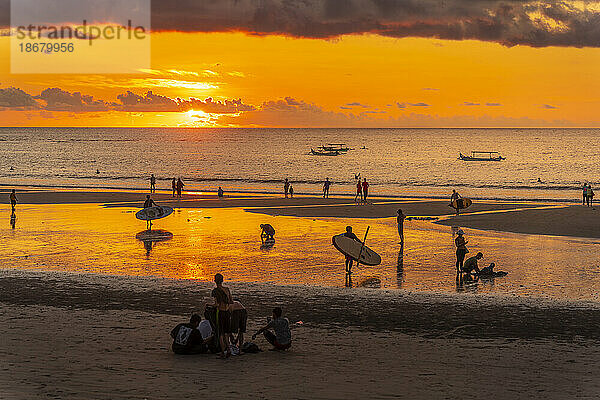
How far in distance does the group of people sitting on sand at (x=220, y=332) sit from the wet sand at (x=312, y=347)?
0.86ft

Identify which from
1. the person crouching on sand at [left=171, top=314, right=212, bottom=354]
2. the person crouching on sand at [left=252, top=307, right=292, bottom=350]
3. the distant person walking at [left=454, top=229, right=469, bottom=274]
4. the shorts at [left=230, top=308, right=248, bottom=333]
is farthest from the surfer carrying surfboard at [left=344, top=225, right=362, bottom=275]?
the person crouching on sand at [left=171, top=314, right=212, bottom=354]

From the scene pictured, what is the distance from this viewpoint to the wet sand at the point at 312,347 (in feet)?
41.8

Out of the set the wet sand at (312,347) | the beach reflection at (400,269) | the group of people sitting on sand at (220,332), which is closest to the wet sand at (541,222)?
the beach reflection at (400,269)

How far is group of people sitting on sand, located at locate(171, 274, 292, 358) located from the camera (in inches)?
581

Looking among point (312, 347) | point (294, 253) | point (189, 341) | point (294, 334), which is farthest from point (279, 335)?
point (294, 253)

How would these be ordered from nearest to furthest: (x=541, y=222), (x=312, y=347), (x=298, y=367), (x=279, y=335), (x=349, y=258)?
(x=298, y=367) → (x=279, y=335) → (x=312, y=347) → (x=349, y=258) → (x=541, y=222)

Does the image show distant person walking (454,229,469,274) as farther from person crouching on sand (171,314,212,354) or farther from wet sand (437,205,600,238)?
wet sand (437,205,600,238)

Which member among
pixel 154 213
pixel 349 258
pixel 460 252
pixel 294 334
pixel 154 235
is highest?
pixel 154 213

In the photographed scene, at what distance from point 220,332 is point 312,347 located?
7.13 feet

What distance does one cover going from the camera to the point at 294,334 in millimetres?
16766

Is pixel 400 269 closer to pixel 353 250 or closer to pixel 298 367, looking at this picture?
pixel 353 250

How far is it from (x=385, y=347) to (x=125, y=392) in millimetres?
5968

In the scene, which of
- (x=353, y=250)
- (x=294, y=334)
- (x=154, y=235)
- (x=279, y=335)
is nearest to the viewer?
(x=279, y=335)

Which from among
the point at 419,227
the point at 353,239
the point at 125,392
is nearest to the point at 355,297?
the point at 353,239
